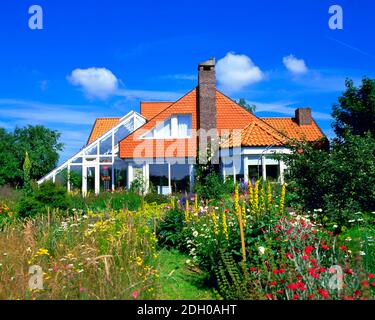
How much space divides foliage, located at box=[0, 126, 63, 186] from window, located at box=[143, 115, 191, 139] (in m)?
23.8

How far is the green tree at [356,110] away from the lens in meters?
25.4

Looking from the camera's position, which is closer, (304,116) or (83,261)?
(83,261)

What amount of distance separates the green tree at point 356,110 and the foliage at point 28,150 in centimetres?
3073

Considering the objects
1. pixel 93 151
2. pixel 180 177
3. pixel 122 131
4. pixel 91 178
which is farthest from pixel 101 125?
pixel 180 177

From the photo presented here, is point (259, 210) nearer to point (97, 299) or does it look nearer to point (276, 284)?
point (276, 284)

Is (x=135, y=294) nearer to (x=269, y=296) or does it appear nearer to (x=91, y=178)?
(x=269, y=296)

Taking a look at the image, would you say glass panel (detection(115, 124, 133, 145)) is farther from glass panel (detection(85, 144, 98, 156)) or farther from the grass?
the grass

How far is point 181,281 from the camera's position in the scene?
6887 mm

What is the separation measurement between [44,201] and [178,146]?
13.1 meters

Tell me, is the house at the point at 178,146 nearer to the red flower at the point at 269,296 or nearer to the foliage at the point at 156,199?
the foliage at the point at 156,199

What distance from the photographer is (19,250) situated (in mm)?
6855

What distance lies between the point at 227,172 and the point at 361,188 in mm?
13022

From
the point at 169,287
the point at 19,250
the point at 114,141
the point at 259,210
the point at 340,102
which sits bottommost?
the point at 169,287
